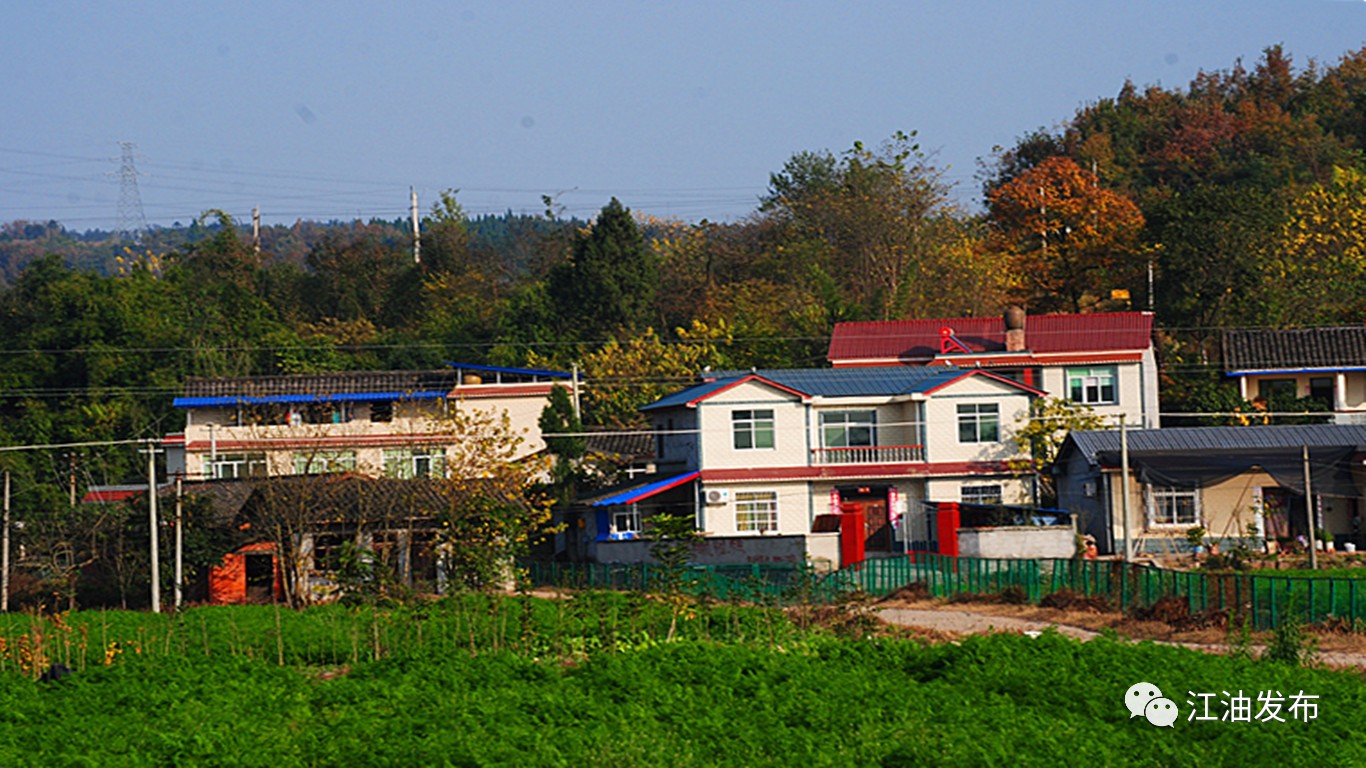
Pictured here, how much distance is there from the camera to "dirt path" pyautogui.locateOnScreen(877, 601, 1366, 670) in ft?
53.4

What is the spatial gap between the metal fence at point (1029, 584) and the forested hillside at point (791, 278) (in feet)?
50.0

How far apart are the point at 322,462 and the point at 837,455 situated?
11.3 meters

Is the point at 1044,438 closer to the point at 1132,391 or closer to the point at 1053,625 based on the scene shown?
the point at 1132,391

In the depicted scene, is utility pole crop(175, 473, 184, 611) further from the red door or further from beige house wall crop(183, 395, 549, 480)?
the red door

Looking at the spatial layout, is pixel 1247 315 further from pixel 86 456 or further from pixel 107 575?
pixel 86 456

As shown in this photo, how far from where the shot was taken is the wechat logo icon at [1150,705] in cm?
1127

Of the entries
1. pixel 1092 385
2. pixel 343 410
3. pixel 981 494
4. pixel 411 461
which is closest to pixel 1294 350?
pixel 1092 385

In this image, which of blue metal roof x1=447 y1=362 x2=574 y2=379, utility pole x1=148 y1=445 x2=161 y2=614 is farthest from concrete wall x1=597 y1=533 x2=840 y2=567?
blue metal roof x1=447 y1=362 x2=574 y2=379

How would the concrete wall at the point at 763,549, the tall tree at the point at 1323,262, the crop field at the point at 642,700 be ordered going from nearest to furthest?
the crop field at the point at 642,700 → the concrete wall at the point at 763,549 → the tall tree at the point at 1323,262

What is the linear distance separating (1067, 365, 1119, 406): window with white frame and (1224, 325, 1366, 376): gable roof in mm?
2750

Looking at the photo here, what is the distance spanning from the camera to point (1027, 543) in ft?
90.1

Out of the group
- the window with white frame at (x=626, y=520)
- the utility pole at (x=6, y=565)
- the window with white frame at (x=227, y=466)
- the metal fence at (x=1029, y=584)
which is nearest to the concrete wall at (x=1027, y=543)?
the metal fence at (x=1029, y=584)

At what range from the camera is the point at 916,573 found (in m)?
24.6

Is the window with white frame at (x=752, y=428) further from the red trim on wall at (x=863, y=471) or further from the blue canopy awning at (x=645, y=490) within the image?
the blue canopy awning at (x=645, y=490)
